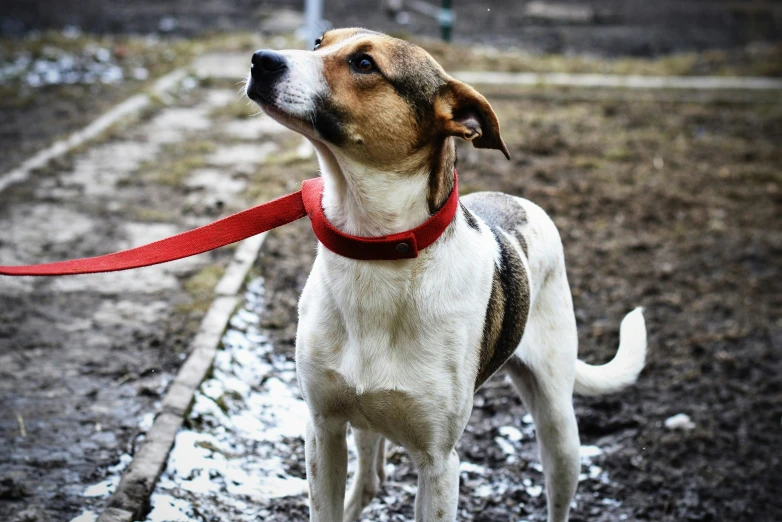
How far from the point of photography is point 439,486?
108 inches

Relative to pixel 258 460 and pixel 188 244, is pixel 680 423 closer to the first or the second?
pixel 258 460

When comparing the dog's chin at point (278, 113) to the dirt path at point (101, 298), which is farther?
the dirt path at point (101, 298)

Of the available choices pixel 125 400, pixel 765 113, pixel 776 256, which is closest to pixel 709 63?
pixel 765 113

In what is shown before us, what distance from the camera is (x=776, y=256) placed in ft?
21.1

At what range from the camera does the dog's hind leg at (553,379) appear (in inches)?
127

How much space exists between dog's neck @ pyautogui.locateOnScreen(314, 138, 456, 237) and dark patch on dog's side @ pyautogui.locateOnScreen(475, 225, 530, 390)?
40cm

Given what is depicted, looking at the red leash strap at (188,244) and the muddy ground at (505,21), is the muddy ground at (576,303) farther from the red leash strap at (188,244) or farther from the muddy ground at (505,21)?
the muddy ground at (505,21)

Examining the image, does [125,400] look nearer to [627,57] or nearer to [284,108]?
[284,108]

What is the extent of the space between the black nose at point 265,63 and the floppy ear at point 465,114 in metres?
0.49

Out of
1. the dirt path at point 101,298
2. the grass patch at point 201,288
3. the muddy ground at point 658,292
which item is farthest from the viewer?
the grass patch at point 201,288

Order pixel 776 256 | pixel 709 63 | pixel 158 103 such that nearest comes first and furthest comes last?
1. pixel 776 256
2. pixel 158 103
3. pixel 709 63

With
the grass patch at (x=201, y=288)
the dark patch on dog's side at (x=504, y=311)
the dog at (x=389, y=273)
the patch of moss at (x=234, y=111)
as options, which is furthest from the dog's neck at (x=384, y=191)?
the patch of moss at (x=234, y=111)

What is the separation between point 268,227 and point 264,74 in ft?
2.06

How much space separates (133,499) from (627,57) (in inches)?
450
